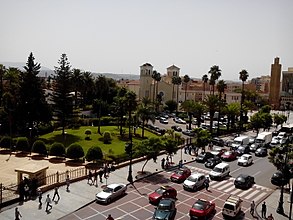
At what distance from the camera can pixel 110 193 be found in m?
25.1

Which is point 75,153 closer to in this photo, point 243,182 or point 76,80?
point 243,182

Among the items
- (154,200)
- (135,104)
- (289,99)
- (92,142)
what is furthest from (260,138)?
(289,99)

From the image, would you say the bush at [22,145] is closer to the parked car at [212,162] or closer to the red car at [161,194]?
the red car at [161,194]

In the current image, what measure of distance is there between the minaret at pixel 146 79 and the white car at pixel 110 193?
67.5 metres

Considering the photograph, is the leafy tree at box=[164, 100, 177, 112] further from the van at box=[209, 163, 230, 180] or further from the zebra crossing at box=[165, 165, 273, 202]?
the zebra crossing at box=[165, 165, 273, 202]

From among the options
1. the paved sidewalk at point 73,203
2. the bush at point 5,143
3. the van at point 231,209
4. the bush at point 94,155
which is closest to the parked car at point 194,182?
the paved sidewalk at point 73,203

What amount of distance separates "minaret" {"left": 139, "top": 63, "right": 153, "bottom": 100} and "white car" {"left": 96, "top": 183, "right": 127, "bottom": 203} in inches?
2657

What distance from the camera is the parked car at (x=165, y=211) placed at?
2151 cm

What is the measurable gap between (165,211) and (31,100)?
1326 inches

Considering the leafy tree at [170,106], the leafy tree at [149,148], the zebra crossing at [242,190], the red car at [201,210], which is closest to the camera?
the red car at [201,210]

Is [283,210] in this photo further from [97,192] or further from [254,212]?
[97,192]

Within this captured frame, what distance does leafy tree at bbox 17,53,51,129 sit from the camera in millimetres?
49125

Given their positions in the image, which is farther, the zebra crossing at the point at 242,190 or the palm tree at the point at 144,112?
the palm tree at the point at 144,112

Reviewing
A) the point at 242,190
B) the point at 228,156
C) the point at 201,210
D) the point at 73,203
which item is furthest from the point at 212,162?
the point at 73,203
